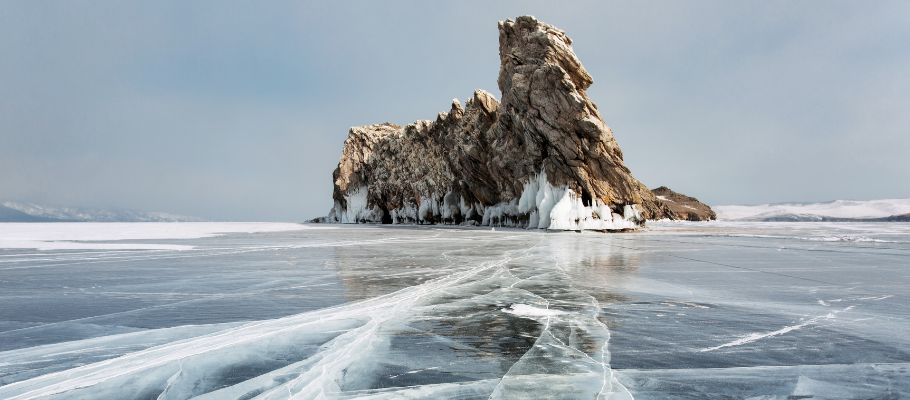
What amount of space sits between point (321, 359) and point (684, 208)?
136 metres

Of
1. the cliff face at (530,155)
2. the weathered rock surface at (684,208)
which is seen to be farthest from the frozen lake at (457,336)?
the weathered rock surface at (684,208)

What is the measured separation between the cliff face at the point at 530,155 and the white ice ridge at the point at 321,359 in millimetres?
36064

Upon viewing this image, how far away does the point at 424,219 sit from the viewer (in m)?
80.8

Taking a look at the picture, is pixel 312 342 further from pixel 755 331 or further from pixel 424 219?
pixel 424 219

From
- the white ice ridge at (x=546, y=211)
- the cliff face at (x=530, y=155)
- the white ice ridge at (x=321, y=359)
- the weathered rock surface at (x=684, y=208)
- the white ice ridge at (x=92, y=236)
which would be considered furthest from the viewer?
the weathered rock surface at (x=684, y=208)

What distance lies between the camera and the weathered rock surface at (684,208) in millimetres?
115956

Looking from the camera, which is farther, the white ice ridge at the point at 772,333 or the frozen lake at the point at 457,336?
the white ice ridge at the point at 772,333

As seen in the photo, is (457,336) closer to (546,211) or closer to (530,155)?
(546,211)

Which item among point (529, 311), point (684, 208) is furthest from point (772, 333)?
point (684, 208)

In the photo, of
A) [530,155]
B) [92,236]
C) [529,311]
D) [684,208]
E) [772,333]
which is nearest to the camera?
[772,333]

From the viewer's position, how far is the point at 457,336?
5.57 m

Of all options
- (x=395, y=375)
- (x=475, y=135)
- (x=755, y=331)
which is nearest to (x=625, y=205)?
(x=475, y=135)

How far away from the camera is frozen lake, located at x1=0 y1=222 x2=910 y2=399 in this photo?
13.0ft

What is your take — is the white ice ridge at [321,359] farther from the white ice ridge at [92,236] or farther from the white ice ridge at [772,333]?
the white ice ridge at [92,236]
